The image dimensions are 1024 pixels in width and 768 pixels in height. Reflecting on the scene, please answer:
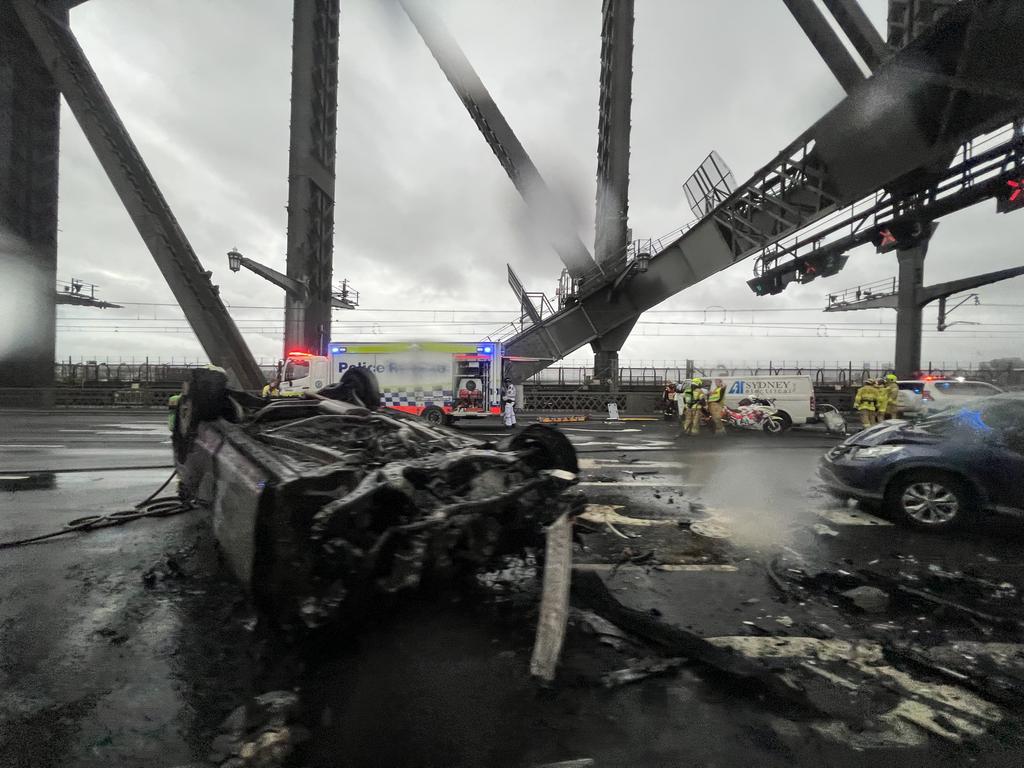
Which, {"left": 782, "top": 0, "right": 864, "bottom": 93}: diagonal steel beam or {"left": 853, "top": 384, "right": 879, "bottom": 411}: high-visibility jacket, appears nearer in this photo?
{"left": 853, "top": 384, "right": 879, "bottom": 411}: high-visibility jacket

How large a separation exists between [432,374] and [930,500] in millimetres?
12137

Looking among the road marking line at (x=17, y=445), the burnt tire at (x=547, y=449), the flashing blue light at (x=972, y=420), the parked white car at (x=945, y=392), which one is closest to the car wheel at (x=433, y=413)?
the road marking line at (x=17, y=445)

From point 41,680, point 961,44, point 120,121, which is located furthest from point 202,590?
point 120,121

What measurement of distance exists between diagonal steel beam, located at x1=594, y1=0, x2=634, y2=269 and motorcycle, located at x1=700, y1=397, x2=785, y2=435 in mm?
9775

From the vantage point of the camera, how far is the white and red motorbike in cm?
1453

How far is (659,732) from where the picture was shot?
1.80 m

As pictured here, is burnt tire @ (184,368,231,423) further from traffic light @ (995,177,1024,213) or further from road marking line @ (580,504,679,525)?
traffic light @ (995,177,1024,213)

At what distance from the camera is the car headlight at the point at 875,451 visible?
4669mm

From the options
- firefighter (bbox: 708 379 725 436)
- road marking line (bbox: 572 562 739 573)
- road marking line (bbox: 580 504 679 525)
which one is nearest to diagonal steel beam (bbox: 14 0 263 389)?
firefighter (bbox: 708 379 725 436)

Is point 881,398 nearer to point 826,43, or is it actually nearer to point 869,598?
point 869,598

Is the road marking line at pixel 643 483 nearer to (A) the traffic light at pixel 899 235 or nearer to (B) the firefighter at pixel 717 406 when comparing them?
(B) the firefighter at pixel 717 406

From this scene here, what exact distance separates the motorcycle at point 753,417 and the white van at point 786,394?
0.32m

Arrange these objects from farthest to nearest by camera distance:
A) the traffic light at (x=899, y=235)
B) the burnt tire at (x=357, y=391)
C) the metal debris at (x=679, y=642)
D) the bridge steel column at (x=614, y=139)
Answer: the bridge steel column at (x=614, y=139), the traffic light at (x=899, y=235), the burnt tire at (x=357, y=391), the metal debris at (x=679, y=642)

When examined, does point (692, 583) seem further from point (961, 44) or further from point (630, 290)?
point (630, 290)
